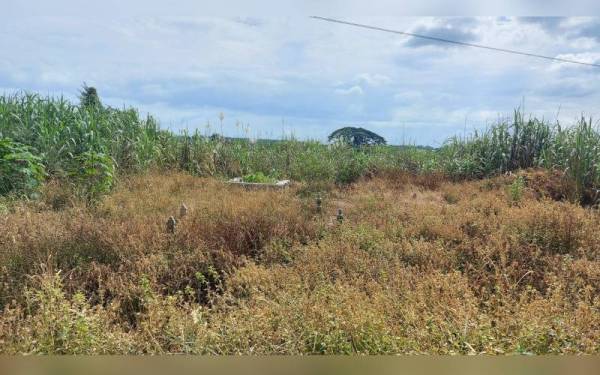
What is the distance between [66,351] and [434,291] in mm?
1941

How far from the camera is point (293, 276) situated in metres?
3.17

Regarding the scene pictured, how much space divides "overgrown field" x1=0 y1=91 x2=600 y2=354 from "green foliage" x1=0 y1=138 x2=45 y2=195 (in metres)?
0.03

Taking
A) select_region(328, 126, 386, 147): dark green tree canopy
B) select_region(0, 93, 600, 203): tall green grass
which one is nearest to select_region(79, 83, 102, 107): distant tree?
select_region(0, 93, 600, 203): tall green grass

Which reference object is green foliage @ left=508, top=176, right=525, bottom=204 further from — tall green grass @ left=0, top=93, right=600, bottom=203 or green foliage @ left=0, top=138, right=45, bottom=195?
green foliage @ left=0, top=138, right=45, bottom=195

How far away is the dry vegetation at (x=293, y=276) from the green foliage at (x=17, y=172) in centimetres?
22

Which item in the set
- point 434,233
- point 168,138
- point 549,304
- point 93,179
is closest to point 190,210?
point 93,179

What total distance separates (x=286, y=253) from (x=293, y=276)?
0.70 m

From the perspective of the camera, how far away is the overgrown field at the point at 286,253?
229cm

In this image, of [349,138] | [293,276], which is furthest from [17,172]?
[349,138]

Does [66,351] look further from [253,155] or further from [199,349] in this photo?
[253,155]

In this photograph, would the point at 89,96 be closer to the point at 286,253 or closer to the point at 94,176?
the point at 94,176

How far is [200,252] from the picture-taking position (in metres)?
3.66

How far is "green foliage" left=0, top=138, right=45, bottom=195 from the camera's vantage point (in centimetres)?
593

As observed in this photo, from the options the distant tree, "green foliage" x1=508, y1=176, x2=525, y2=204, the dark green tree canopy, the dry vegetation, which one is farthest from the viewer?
the dark green tree canopy
